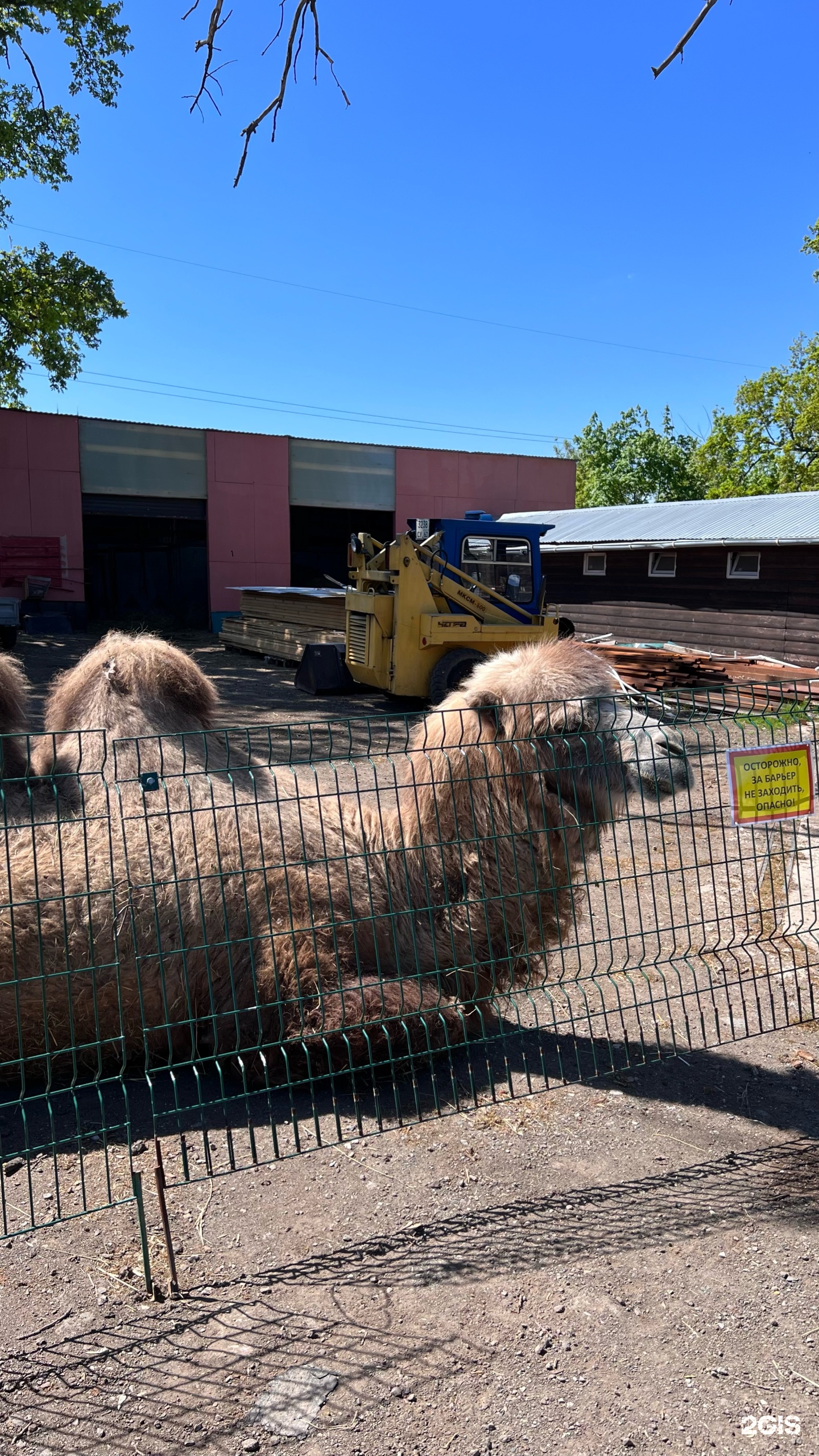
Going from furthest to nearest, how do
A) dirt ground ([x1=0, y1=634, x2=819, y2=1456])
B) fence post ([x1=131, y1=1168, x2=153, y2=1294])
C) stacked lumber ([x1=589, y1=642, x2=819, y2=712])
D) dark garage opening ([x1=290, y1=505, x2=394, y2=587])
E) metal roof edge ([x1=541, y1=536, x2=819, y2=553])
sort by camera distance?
dark garage opening ([x1=290, y1=505, x2=394, y2=587])
metal roof edge ([x1=541, y1=536, x2=819, y2=553])
stacked lumber ([x1=589, y1=642, x2=819, y2=712])
fence post ([x1=131, y1=1168, x2=153, y2=1294])
dirt ground ([x1=0, y1=634, x2=819, y2=1456])

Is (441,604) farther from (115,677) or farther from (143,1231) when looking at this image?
(143,1231)

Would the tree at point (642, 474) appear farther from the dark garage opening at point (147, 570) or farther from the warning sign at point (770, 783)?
the warning sign at point (770, 783)

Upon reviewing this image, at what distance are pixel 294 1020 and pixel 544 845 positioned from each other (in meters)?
1.24

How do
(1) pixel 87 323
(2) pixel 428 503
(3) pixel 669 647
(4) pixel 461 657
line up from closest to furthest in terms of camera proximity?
(4) pixel 461 657 < (3) pixel 669 647 < (1) pixel 87 323 < (2) pixel 428 503

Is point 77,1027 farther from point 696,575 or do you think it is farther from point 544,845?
point 696,575

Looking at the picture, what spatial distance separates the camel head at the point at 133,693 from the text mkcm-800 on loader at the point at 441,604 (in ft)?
28.3

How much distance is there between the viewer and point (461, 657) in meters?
13.3

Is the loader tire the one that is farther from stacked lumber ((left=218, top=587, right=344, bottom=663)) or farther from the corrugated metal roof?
the corrugated metal roof

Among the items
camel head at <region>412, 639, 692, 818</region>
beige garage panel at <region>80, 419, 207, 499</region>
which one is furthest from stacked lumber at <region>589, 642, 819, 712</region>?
beige garage panel at <region>80, 419, 207, 499</region>

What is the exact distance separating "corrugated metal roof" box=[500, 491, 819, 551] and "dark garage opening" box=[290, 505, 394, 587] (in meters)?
6.18

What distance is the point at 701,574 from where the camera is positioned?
1848 centimetres

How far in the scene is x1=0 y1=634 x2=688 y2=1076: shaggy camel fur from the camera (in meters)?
3.41

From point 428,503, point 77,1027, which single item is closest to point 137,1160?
point 77,1027

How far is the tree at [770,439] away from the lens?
39.8 m
